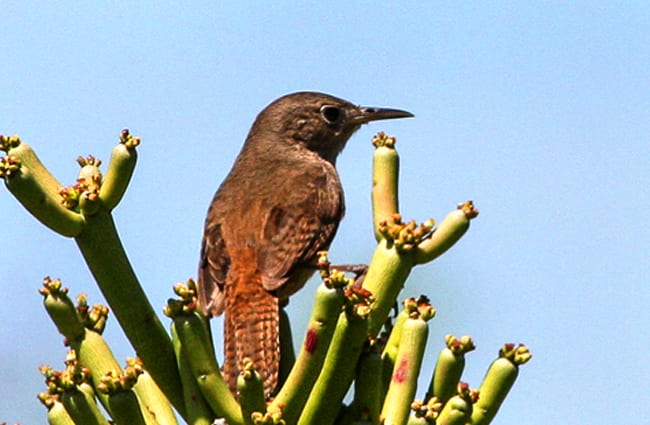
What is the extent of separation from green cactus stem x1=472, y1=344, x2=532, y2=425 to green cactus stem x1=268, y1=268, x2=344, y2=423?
0.45 m

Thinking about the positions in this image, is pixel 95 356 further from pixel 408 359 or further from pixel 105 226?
pixel 408 359

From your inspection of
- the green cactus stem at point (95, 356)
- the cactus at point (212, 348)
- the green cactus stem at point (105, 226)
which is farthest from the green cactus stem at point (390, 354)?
the green cactus stem at point (95, 356)

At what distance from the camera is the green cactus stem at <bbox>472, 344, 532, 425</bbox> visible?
119 inches

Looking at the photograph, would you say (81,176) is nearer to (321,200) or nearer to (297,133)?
(321,200)

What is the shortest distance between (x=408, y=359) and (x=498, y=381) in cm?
26

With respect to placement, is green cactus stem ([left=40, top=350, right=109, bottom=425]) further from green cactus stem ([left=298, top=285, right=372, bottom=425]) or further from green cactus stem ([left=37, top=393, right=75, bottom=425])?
green cactus stem ([left=298, top=285, right=372, bottom=425])

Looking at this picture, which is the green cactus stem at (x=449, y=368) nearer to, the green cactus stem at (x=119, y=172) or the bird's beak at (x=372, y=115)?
the green cactus stem at (x=119, y=172)

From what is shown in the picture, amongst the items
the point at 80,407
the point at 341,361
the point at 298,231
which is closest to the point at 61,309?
the point at 80,407

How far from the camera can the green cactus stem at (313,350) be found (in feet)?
9.18

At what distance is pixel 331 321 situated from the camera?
9.36 feet

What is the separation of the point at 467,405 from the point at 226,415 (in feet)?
2.14

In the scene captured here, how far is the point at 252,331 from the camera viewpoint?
4.17 m

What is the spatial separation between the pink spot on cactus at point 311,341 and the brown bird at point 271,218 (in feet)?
2.49

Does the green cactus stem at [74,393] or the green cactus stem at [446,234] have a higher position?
A: the green cactus stem at [446,234]
